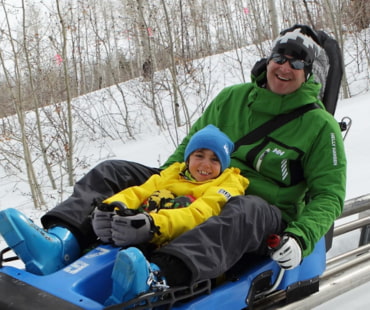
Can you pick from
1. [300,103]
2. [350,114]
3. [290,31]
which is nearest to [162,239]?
[300,103]

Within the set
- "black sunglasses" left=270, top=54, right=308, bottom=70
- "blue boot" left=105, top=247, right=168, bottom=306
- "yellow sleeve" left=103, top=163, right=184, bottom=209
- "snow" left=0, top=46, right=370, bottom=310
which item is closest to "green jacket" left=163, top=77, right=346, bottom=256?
"black sunglasses" left=270, top=54, right=308, bottom=70

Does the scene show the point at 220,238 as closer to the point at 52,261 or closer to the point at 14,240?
the point at 52,261

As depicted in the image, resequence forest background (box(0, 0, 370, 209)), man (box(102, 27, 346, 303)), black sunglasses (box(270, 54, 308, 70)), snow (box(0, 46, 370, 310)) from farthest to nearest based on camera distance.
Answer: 1. forest background (box(0, 0, 370, 209))
2. snow (box(0, 46, 370, 310))
3. black sunglasses (box(270, 54, 308, 70))
4. man (box(102, 27, 346, 303))

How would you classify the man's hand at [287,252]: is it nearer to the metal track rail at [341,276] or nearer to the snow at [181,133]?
the metal track rail at [341,276]

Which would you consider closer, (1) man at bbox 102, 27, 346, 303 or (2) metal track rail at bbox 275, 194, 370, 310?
(1) man at bbox 102, 27, 346, 303

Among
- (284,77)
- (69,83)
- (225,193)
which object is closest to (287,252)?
(225,193)

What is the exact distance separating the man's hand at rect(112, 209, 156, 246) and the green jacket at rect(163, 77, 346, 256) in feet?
2.01

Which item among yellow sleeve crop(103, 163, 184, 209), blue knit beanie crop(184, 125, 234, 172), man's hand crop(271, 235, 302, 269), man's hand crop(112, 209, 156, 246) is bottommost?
man's hand crop(271, 235, 302, 269)

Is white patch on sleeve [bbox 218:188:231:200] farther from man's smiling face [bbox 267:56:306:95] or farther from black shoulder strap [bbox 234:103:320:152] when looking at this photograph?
man's smiling face [bbox 267:56:306:95]

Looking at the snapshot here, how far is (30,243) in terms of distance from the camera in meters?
1.72

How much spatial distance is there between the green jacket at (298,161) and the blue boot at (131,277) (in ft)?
2.27

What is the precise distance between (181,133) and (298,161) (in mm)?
6618

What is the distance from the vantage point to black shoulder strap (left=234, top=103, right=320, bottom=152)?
229 centimetres

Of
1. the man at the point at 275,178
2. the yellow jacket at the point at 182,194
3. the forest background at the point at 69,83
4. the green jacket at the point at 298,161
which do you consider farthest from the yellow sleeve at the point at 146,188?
the forest background at the point at 69,83
